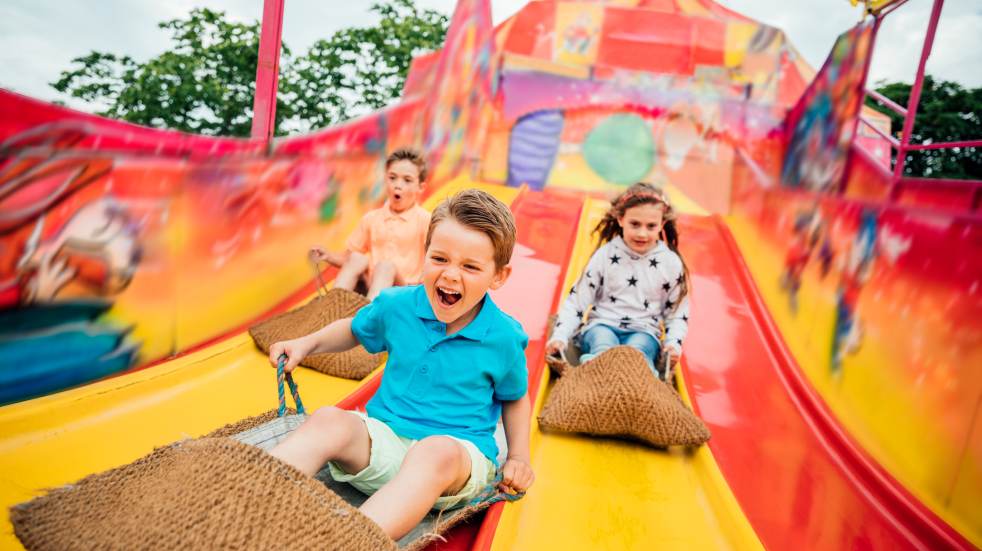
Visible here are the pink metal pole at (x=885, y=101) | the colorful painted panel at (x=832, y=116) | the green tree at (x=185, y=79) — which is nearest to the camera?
the colorful painted panel at (x=832, y=116)

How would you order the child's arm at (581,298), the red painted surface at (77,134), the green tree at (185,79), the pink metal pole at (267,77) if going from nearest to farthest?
the red painted surface at (77,134) → the child's arm at (581,298) → the pink metal pole at (267,77) → the green tree at (185,79)

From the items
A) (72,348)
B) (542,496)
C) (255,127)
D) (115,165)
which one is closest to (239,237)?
(255,127)

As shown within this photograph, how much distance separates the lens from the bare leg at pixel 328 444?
127cm

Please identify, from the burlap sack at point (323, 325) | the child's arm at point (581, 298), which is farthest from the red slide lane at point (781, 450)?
the burlap sack at point (323, 325)

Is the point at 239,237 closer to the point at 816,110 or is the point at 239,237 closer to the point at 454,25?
the point at 454,25

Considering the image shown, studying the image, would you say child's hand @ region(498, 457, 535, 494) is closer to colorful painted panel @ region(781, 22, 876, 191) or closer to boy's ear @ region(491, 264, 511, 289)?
boy's ear @ region(491, 264, 511, 289)

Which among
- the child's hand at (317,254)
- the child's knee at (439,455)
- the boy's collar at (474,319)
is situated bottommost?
the child's knee at (439,455)

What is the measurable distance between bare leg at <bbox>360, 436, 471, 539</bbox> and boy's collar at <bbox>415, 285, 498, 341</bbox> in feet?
0.80

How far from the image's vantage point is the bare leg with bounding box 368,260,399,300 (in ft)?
9.61

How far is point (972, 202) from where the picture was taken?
6.66 ft

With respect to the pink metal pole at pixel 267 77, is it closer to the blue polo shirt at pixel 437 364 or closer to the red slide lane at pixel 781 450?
the blue polo shirt at pixel 437 364

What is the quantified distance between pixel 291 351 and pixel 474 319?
1.41 ft

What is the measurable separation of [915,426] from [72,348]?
2603mm

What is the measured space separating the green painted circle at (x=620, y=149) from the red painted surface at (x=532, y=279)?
3.04 ft
